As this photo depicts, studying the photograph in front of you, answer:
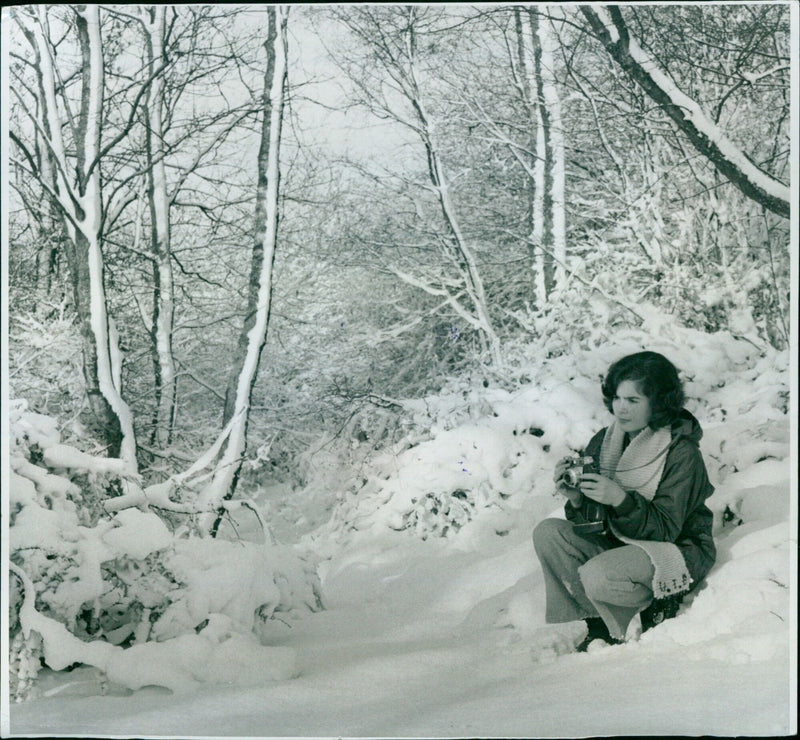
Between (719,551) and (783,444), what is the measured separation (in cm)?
47

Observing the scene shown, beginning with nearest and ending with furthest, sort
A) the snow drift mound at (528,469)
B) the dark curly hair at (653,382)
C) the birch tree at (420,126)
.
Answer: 1. the dark curly hair at (653,382)
2. the snow drift mound at (528,469)
3. the birch tree at (420,126)

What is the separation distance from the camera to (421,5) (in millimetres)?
3816

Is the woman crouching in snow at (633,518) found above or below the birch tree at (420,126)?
below

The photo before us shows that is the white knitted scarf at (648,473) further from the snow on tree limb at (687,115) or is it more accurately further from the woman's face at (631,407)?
the snow on tree limb at (687,115)

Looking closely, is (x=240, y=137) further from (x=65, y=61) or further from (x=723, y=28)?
(x=723, y=28)

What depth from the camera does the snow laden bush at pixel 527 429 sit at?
3779 millimetres

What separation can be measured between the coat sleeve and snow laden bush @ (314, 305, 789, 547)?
0.25m

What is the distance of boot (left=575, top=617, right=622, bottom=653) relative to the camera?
362 cm

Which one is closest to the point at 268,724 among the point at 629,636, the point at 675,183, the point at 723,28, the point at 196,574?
the point at 196,574

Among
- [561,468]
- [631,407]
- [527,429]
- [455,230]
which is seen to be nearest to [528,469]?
[527,429]

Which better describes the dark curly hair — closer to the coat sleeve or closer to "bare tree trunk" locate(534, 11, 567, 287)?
the coat sleeve

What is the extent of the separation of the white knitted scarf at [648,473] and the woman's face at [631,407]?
0.03 metres

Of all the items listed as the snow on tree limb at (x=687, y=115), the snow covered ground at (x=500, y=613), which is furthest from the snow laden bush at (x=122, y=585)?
the snow on tree limb at (x=687, y=115)

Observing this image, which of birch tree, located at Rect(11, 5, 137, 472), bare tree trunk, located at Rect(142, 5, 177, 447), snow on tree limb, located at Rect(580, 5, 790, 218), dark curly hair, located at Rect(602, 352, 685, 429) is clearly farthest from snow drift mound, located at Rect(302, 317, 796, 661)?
birch tree, located at Rect(11, 5, 137, 472)
